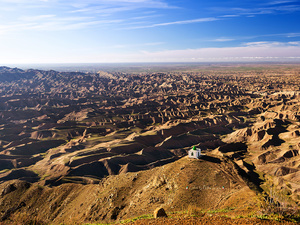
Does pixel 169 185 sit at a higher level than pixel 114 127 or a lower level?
higher

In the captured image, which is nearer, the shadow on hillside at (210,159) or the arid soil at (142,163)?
the arid soil at (142,163)

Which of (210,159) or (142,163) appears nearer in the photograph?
(210,159)

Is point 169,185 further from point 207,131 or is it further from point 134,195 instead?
point 207,131

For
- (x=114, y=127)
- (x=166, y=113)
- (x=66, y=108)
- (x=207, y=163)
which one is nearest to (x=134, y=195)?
(x=207, y=163)

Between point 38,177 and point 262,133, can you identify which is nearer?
point 38,177

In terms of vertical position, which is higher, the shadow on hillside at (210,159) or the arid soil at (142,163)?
the shadow on hillside at (210,159)

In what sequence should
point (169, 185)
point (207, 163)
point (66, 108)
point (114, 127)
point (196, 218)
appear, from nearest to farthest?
1. point (196, 218)
2. point (169, 185)
3. point (207, 163)
4. point (114, 127)
5. point (66, 108)

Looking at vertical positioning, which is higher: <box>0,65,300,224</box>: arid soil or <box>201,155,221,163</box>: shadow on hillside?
<box>201,155,221,163</box>: shadow on hillside

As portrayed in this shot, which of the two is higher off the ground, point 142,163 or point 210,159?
point 210,159

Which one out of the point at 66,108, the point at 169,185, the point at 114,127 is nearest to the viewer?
the point at 169,185

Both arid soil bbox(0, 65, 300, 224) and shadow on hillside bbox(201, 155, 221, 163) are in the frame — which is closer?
arid soil bbox(0, 65, 300, 224)

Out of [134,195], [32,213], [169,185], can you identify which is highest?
[169,185]
